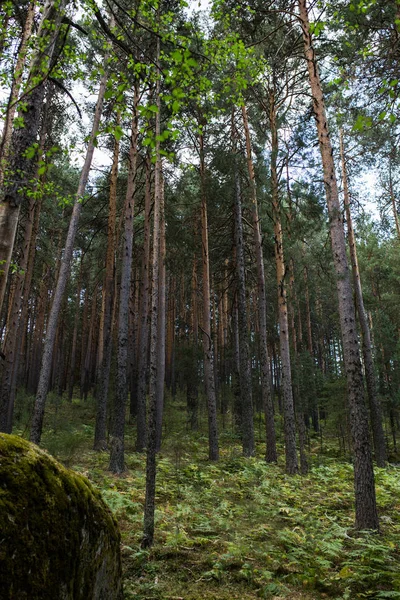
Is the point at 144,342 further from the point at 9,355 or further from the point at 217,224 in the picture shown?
the point at 217,224

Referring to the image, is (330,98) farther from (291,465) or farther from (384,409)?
(384,409)

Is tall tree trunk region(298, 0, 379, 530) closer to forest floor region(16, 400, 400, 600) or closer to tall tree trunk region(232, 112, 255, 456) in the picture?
forest floor region(16, 400, 400, 600)

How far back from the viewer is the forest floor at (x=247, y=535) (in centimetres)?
426

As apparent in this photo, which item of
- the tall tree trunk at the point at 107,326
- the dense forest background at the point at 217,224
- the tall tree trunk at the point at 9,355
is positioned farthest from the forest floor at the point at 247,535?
the tall tree trunk at the point at 9,355

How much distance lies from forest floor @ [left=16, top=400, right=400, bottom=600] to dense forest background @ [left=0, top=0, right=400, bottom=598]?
0.05 m

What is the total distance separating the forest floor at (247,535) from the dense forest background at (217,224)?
0.05 meters

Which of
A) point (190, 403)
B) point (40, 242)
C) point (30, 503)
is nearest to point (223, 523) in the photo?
point (30, 503)

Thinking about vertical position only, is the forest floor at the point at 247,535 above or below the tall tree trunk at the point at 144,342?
below

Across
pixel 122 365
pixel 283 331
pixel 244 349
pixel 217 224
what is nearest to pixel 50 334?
pixel 122 365

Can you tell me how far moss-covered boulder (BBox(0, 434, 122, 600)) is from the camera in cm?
164

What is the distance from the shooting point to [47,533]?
188 cm

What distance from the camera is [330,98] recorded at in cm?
1056

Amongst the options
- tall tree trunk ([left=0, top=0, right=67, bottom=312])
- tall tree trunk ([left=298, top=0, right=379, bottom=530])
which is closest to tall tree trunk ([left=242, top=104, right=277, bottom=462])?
tall tree trunk ([left=298, top=0, right=379, bottom=530])

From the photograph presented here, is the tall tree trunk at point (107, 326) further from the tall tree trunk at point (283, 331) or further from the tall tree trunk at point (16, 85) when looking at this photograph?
the tall tree trunk at point (283, 331)
